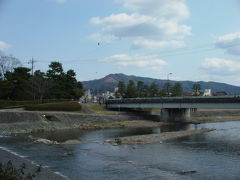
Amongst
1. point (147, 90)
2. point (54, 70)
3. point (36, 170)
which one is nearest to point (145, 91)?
point (147, 90)

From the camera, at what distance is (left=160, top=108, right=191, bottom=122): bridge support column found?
7269 centimetres

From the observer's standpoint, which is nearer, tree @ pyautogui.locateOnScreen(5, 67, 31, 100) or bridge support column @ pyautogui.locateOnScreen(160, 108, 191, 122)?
bridge support column @ pyautogui.locateOnScreen(160, 108, 191, 122)

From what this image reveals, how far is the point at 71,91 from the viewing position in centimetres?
9512

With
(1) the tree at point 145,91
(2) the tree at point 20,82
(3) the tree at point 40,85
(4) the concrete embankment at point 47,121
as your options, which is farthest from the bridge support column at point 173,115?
(1) the tree at point 145,91

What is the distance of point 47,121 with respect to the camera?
59.6 meters

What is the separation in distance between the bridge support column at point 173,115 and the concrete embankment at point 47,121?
11.2 meters

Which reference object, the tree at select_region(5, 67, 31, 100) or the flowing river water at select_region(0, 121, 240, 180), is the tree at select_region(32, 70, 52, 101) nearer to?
the tree at select_region(5, 67, 31, 100)

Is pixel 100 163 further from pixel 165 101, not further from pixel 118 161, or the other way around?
pixel 165 101

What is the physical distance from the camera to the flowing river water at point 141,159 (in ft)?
71.3

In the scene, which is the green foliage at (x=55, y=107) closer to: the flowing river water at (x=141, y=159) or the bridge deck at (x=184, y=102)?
the bridge deck at (x=184, y=102)

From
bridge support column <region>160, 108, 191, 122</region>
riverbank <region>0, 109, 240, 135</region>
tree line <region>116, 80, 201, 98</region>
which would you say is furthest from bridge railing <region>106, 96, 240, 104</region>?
tree line <region>116, 80, 201, 98</region>

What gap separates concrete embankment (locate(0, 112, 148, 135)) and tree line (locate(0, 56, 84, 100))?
938 inches

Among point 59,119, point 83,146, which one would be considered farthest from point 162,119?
point 83,146

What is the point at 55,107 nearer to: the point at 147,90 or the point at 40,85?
the point at 40,85
